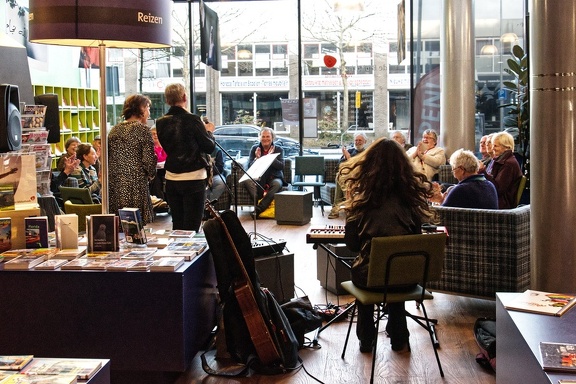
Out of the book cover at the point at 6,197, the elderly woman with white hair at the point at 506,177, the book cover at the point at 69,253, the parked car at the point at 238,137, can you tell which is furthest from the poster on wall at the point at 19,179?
the parked car at the point at 238,137

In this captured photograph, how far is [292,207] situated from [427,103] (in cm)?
314

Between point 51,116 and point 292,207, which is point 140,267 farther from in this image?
point 292,207

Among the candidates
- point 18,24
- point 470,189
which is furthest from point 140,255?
point 18,24

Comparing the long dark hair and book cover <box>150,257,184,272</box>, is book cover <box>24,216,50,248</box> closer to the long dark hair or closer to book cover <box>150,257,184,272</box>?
book cover <box>150,257,184,272</box>

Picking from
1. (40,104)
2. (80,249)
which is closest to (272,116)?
(40,104)

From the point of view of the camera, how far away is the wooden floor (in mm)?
4586

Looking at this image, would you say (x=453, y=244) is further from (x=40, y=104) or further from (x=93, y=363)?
(x=93, y=363)

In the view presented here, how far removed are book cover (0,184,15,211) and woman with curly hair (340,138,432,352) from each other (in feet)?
6.33

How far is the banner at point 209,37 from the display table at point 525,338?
346 inches

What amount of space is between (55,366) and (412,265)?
2.35 m

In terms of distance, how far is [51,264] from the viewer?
4168 mm

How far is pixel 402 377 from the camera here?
15.2ft

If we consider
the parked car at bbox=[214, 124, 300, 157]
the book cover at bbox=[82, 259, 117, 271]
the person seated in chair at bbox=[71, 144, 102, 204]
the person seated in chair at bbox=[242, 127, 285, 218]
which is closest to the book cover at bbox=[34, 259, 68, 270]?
the book cover at bbox=[82, 259, 117, 271]

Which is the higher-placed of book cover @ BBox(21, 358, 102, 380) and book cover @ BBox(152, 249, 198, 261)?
book cover @ BBox(152, 249, 198, 261)
